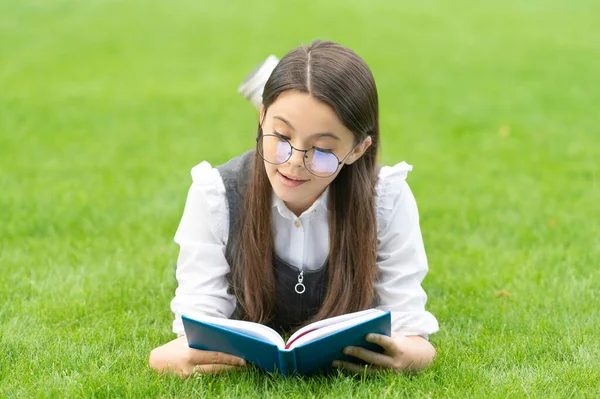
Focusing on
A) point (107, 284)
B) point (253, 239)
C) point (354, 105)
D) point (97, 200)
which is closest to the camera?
point (354, 105)

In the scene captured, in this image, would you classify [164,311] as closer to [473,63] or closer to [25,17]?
[473,63]

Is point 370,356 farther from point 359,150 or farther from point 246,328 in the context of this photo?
point 359,150

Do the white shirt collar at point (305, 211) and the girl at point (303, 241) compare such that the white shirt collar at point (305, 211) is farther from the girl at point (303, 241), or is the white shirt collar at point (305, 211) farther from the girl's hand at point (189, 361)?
the girl's hand at point (189, 361)

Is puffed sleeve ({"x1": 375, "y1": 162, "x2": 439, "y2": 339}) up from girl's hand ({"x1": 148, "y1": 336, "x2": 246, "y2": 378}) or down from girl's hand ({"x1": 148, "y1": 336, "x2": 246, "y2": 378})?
up

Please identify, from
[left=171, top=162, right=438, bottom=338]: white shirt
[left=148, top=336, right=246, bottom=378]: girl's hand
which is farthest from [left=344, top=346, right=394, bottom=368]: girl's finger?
[left=148, top=336, right=246, bottom=378]: girl's hand

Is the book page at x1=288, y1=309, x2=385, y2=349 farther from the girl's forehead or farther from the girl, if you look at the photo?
the girl's forehead

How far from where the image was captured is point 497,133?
780 centimetres

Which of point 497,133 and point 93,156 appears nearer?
point 93,156

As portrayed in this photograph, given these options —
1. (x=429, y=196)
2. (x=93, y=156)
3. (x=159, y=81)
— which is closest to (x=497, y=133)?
(x=429, y=196)

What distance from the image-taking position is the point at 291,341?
2.85 m

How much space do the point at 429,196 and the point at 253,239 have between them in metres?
2.82

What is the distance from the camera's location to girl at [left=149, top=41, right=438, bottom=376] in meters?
3.00

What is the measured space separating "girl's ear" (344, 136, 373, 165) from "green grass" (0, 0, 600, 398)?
2.52 ft

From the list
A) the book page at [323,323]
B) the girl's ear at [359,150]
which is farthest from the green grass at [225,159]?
the girl's ear at [359,150]
